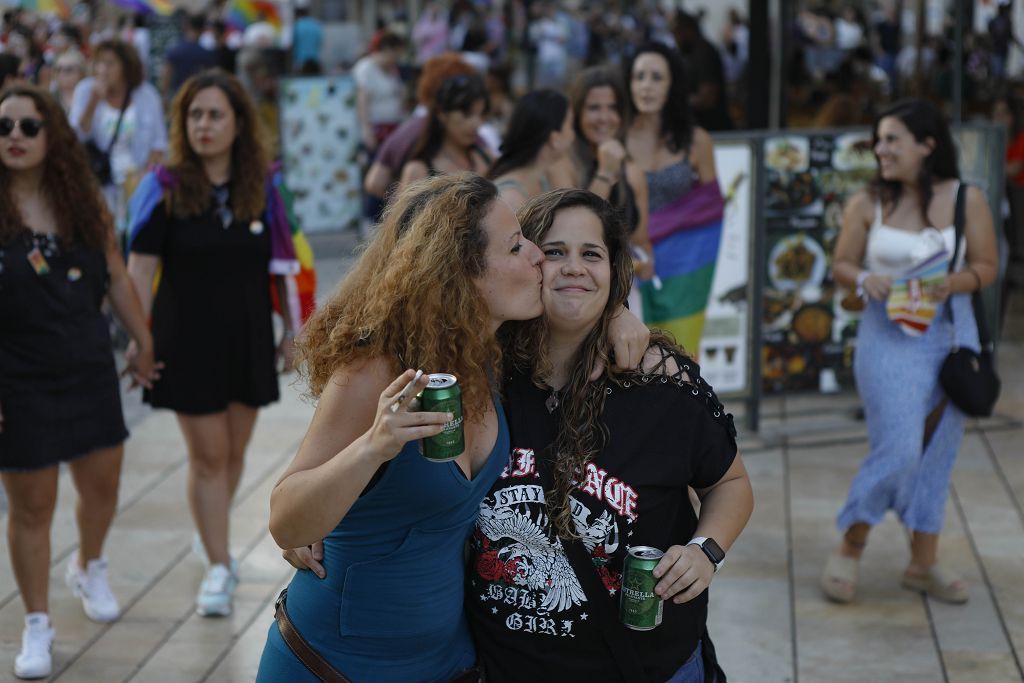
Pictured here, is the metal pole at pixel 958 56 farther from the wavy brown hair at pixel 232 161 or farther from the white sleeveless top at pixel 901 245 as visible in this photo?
the wavy brown hair at pixel 232 161

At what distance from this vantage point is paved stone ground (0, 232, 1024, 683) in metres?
4.42

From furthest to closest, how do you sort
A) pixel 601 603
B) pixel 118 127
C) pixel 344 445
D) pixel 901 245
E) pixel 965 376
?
pixel 118 127
pixel 901 245
pixel 965 376
pixel 601 603
pixel 344 445

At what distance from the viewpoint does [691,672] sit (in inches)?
108

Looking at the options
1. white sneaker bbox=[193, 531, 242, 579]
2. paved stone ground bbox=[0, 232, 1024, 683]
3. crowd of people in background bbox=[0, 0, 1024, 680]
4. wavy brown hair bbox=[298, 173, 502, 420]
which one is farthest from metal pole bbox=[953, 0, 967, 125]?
wavy brown hair bbox=[298, 173, 502, 420]

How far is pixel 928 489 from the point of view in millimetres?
4867

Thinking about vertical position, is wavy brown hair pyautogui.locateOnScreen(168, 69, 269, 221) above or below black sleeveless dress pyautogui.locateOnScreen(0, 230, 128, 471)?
above

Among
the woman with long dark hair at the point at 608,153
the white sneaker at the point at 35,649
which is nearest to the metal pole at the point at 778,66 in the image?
the woman with long dark hair at the point at 608,153

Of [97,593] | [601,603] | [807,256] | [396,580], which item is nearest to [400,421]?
[396,580]

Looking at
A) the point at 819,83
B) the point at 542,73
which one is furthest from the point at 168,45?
the point at 819,83

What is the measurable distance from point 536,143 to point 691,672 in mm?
2841

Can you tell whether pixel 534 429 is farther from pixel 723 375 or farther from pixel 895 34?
pixel 895 34

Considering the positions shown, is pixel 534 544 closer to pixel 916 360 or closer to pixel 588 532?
pixel 588 532

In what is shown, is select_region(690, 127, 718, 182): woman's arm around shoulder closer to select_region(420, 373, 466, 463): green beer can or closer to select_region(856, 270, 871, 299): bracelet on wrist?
select_region(856, 270, 871, 299): bracelet on wrist

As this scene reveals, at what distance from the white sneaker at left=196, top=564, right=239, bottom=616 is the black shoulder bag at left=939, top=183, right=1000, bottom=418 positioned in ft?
8.94
